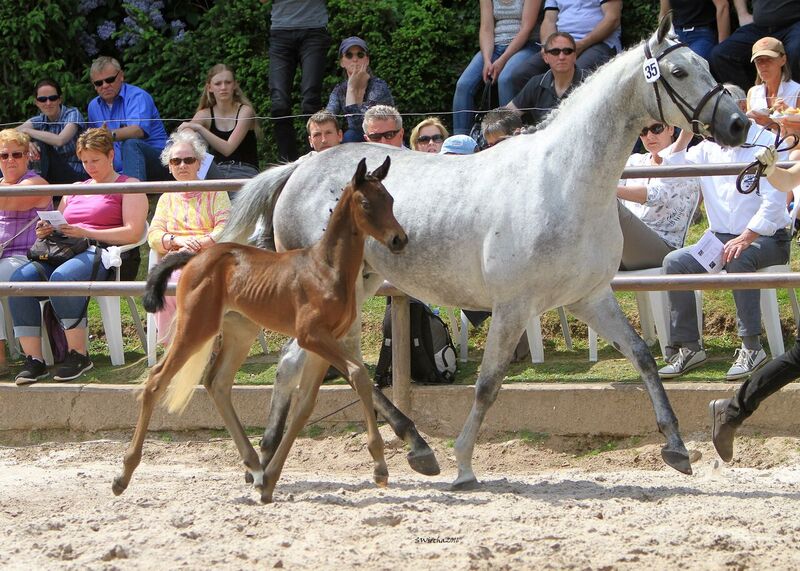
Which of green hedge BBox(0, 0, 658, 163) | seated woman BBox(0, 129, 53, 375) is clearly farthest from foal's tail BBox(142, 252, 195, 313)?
green hedge BBox(0, 0, 658, 163)

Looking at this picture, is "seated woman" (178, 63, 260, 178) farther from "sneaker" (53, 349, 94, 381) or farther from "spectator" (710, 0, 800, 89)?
"spectator" (710, 0, 800, 89)

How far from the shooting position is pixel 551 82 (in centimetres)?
848

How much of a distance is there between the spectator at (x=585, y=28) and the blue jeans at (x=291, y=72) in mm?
1670

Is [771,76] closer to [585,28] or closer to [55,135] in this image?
[585,28]

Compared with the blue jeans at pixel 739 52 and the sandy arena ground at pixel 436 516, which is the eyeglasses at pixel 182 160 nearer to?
the sandy arena ground at pixel 436 516

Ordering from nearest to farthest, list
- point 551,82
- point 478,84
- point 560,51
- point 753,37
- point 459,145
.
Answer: point 459,145 → point 560,51 → point 551,82 → point 753,37 → point 478,84

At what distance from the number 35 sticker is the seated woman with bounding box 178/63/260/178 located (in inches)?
167

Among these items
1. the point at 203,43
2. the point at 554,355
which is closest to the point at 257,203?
the point at 554,355

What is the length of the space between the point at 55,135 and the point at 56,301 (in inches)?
93.5

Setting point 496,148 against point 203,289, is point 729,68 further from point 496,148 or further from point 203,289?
point 203,289

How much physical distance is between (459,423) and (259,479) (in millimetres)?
1712

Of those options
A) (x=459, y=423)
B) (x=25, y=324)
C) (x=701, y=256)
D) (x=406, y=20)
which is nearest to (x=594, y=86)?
(x=701, y=256)

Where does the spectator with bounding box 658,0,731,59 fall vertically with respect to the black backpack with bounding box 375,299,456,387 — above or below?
above

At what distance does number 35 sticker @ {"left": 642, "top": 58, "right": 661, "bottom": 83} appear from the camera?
5348mm
